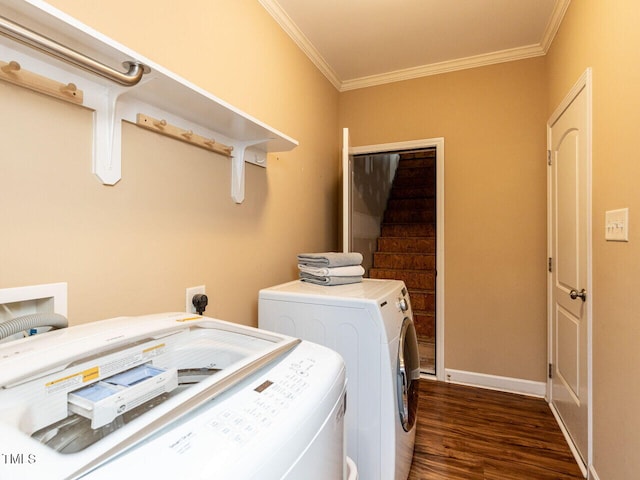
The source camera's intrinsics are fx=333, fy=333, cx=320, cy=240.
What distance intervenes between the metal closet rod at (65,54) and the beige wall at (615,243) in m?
1.65

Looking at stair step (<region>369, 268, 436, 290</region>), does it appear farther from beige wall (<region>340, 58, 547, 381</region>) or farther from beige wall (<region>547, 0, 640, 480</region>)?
beige wall (<region>547, 0, 640, 480</region>)

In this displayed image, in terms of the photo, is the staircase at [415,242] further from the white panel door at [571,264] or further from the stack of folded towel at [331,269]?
the stack of folded towel at [331,269]

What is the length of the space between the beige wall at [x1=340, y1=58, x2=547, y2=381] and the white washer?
1322 mm

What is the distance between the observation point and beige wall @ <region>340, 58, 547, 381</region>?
96.0 inches

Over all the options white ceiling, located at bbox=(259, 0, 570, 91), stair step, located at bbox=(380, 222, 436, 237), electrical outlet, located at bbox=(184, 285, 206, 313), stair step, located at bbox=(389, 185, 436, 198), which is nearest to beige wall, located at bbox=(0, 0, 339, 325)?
electrical outlet, located at bbox=(184, 285, 206, 313)

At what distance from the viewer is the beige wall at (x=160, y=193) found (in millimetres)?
880

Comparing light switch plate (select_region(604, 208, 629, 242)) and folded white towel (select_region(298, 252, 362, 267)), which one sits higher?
light switch plate (select_region(604, 208, 629, 242))

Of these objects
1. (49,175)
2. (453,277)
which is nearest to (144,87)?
(49,175)

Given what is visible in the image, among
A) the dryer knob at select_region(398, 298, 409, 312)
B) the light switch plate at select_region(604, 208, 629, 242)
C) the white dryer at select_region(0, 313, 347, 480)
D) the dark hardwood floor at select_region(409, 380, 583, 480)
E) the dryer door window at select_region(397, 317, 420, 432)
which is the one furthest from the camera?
the dark hardwood floor at select_region(409, 380, 583, 480)

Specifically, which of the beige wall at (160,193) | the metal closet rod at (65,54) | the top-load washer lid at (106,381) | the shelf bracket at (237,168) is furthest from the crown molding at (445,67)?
the top-load washer lid at (106,381)

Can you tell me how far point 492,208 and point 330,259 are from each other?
153 cm

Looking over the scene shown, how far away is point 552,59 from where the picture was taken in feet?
7.42

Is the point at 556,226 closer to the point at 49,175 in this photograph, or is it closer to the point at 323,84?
the point at 323,84

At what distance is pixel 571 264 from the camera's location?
1.89 metres
